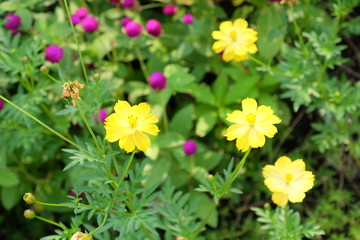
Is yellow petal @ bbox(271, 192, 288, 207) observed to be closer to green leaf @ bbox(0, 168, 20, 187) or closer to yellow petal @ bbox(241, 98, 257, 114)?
yellow petal @ bbox(241, 98, 257, 114)

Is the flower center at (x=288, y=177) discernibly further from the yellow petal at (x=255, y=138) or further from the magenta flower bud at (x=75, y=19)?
the magenta flower bud at (x=75, y=19)

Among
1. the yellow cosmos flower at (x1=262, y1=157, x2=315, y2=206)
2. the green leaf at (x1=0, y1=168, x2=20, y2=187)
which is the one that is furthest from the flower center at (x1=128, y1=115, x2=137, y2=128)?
the green leaf at (x1=0, y1=168, x2=20, y2=187)

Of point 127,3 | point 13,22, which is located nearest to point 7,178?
point 13,22

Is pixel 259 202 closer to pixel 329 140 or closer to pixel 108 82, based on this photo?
pixel 329 140

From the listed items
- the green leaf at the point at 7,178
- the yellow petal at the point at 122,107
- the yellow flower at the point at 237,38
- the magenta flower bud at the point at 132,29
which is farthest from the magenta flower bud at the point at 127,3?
the yellow petal at the point at 122,107

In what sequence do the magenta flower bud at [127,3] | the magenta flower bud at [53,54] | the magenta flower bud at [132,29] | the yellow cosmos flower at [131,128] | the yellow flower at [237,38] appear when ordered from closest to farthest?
the yellow cosmos flower at [131,128], the yellow flower at [237,38], the magenta flower bud at [53,54], the magenta flower bud at [132,29], the magenta flower bud at [127,3]
